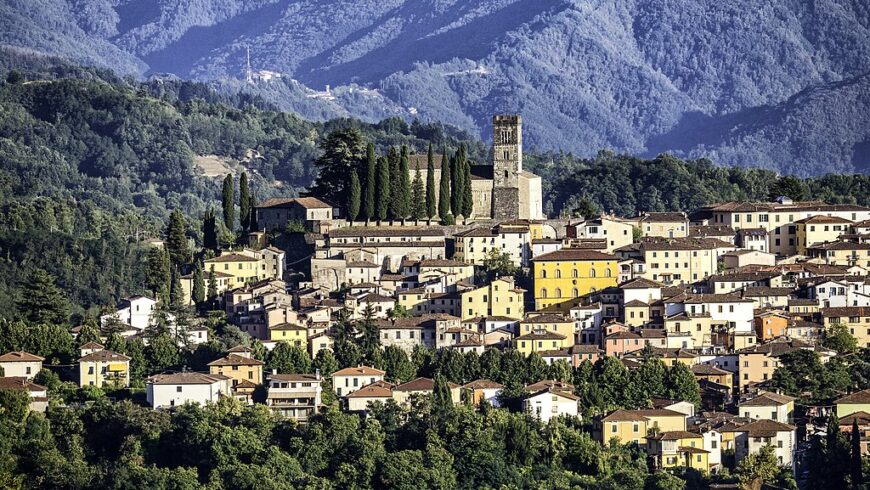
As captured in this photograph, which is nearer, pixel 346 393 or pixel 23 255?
pixel 346 393

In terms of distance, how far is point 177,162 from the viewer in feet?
501

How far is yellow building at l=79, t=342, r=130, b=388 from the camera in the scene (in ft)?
212

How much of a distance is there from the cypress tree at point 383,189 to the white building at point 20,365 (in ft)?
51.5

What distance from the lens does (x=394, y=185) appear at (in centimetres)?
7769

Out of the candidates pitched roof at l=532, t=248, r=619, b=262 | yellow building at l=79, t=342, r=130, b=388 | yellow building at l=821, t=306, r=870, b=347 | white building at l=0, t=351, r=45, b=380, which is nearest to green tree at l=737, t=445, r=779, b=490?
yellow building at l=821, t=306, r=870, b=347

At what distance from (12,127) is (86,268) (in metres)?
63.4

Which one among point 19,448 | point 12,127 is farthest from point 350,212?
point 12,127

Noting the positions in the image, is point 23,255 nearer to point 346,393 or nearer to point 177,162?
point 346,393

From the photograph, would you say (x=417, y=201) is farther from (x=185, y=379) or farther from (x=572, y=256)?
(x=185, y=379)

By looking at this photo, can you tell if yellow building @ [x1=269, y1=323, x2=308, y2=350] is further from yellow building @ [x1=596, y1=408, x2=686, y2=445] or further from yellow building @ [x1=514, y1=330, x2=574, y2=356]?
yellow building @ [x1=596, y1=408, x2=686, y2=445]

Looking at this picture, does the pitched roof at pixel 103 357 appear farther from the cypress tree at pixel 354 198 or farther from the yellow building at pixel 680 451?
the yellow building at pixel 680 451

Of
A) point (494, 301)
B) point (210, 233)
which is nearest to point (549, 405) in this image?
point (494, 301)

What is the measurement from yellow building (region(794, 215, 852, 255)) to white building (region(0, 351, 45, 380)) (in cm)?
2747

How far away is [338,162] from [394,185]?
4018mm
